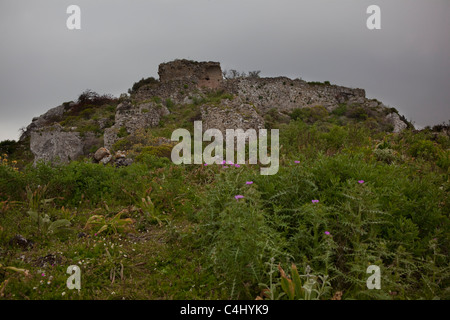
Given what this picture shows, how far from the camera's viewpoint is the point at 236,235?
2.72 meters

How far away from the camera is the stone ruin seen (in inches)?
1184

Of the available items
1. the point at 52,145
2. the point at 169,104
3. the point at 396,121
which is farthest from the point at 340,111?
the point at 52,145

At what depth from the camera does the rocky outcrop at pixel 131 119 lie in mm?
16078

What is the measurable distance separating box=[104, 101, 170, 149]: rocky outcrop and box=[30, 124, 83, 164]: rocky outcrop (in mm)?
1915

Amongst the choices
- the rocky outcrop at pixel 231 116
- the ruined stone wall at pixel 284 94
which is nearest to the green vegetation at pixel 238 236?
the rocky outcrop at pixel 231 116

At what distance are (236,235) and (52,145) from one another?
15.8m

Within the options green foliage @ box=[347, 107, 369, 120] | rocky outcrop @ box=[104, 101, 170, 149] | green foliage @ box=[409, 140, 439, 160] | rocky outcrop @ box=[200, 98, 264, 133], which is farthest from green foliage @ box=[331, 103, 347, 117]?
green foliage @ box=[409, 140, 439, 160]

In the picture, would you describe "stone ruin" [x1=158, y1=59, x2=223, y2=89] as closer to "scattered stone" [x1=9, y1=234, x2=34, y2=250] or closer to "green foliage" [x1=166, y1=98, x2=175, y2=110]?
"green foliage" [x1=166, y1=98, x2=175, y2=110]

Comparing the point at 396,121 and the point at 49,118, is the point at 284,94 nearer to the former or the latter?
the point at 396,121

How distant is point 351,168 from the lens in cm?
405
